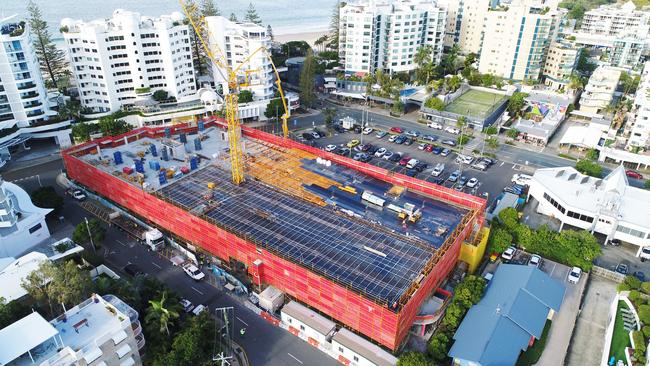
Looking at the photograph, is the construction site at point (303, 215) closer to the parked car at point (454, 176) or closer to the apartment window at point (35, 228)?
the apartment window at point (35, 228)

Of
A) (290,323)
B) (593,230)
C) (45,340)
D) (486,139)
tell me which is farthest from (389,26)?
(45,340)

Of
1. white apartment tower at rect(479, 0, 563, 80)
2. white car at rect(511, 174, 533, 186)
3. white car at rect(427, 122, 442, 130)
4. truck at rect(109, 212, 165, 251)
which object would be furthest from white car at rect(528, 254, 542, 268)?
white apartment tower at rect(479, 0, 563, 80)

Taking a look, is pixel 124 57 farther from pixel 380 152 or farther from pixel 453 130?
pixel 453 130

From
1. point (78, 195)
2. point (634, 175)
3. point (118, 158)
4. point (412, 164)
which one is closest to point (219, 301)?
point (118, 158)

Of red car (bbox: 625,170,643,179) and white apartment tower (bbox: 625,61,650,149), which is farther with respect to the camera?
white apartment tower (bbox: 625,61,650,149)

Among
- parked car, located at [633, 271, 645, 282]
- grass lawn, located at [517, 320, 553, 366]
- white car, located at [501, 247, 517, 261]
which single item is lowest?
grass lawn, located at [517, 320, 553, 366]

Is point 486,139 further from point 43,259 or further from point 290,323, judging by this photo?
point 43,259

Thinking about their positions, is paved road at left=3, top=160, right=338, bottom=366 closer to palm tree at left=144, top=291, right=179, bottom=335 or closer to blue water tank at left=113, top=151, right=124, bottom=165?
palm tree at left=144, top=291, right=179, bottom=335
